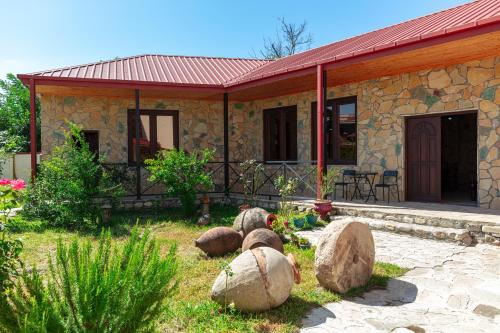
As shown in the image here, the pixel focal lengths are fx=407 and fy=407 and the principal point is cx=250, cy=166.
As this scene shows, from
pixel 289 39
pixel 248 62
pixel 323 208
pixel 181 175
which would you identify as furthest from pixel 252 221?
pixel 289 39

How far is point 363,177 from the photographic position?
9.32m

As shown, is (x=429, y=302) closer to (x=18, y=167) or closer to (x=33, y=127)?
(x=33, y=127)

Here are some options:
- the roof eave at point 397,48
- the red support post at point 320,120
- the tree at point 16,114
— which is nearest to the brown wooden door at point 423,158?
the red support post at point 320,120

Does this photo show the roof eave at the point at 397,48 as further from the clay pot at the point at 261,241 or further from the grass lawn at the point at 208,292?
the clay pot at the point at 261,241

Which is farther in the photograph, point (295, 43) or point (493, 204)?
point (295, 43)

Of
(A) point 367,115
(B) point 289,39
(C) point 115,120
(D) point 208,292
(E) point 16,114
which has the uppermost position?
(B) point 289,39

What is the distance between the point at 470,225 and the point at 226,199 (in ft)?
20.0

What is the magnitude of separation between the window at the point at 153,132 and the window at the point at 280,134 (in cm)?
271

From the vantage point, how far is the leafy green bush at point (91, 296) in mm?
2166

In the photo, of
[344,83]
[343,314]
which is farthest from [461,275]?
[344,83]

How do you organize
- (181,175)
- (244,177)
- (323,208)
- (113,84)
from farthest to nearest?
(244,177) < (113,84) < (181,175) < (323,208)

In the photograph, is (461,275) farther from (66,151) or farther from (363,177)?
(66,151)

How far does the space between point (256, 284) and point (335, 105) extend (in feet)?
24.4

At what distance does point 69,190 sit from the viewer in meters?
7.54
